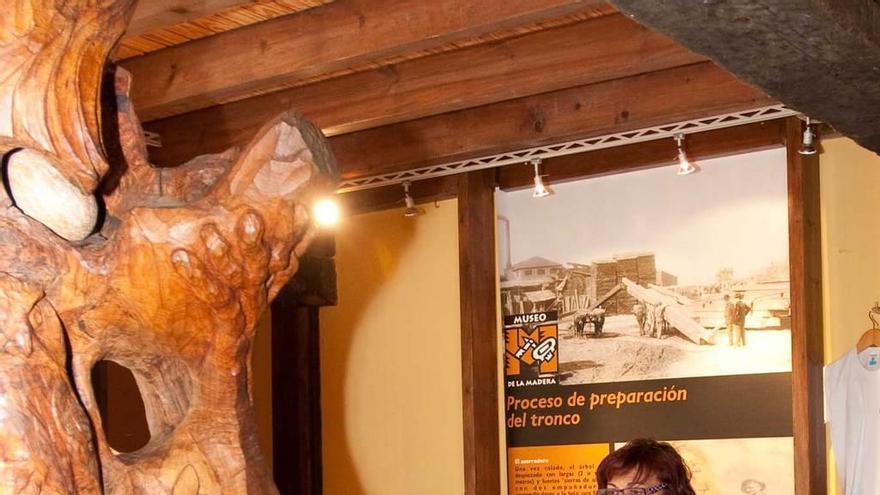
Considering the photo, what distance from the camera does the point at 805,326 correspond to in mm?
5230

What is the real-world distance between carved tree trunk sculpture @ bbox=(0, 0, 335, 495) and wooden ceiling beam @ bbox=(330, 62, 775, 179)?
152 inches

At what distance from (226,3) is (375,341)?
319cm

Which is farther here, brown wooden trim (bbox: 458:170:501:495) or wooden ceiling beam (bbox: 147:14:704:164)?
brown wooden trim (bbox: 458:170:501:495)

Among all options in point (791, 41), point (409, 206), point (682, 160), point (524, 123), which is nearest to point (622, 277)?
point (682, 160)

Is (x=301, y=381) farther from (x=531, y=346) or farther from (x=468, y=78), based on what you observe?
(x=468, y=78)

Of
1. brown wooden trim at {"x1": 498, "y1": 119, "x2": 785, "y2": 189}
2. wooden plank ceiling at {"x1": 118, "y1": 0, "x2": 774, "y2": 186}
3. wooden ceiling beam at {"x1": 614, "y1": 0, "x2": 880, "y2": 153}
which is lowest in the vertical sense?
wooden ceiling beam at {"x1": 614, "y1": 0, "x2": 880, "y2": 153}

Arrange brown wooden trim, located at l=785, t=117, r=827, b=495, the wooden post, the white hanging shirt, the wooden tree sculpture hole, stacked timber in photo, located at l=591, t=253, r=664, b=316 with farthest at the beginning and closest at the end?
the wooden post → the wooden tree sculpture hole → stacked timber in photo, located at l=591, t=253, r=664, b=316 → brown wooden trim, located at l=785, t=117, r=827, b=495 → the white hanging shirt

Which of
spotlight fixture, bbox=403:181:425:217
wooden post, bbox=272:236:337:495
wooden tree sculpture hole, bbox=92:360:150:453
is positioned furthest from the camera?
wooden post, bbox=272:236:337:495

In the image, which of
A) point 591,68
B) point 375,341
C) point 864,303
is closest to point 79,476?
point 591,68

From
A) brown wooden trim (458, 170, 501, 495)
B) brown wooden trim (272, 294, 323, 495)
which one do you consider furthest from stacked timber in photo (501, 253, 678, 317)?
brown wooden trim (272, 294, 323, 495)

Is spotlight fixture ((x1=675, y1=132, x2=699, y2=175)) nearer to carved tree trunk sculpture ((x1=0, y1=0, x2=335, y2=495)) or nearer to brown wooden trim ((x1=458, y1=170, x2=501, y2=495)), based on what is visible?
brown wooden trim ((x1=458, y1=170, x2=501, y2=495))

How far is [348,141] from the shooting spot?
6117mm

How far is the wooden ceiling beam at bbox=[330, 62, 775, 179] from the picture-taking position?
4992 millimetres

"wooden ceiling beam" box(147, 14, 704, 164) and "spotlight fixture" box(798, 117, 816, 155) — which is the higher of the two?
"wooden ceiling beam" box(147, 14, 704, 164)
